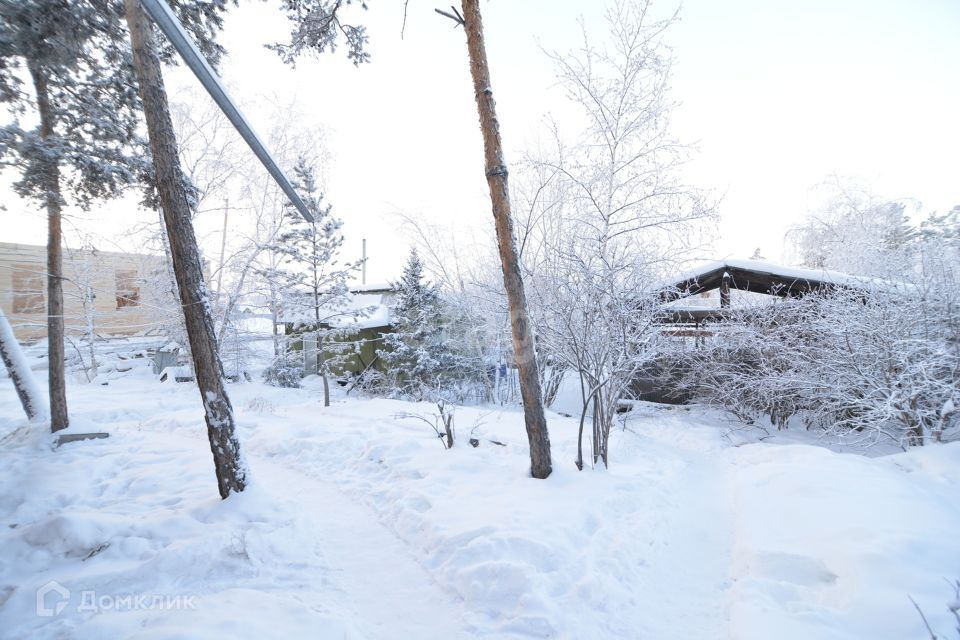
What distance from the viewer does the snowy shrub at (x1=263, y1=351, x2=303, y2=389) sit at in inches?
627

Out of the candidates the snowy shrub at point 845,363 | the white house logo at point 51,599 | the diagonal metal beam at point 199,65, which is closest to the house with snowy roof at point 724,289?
the snowy shrub at point 845,363

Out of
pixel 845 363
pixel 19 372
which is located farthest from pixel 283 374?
pixel 845 363

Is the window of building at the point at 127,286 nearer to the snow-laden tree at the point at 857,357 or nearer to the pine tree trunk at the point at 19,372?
the pine tree trunk at the point at 19,372

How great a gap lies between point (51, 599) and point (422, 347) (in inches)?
449

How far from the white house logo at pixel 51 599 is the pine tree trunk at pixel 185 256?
1417 mm

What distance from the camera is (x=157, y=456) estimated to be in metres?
5.86

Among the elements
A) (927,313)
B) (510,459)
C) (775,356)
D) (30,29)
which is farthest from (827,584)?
(30,29)

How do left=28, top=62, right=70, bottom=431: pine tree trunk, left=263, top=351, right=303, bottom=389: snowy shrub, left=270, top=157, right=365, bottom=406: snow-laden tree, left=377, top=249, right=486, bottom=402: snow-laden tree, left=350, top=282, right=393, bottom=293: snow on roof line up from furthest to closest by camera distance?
1. left=350, top=282, right=393, bottom=293: snow on roof
2. left=263, top=351, right=303, bottom=389: snowy shrub
3. left=377, top=249, right=486, bottom=402: snow-laden tree
4. left=270, top=157, right=365, bottom=406: snow-laden tree
5. left=28, top=62, right=70, bottom=431: pine tree trunk

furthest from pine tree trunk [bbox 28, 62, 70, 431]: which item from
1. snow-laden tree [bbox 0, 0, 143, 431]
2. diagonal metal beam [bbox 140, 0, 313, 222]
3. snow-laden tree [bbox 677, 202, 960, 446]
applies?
snow-laden tree [bbox 677, 202, 960, 446]

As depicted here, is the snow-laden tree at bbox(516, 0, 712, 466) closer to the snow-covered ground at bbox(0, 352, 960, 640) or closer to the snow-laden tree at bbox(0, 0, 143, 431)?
the snow-covered ground at bbox(0, 352, 960, 640)

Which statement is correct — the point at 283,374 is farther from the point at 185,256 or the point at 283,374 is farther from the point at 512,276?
the point at 512,276

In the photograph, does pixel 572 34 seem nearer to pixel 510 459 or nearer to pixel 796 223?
pixel 510 459

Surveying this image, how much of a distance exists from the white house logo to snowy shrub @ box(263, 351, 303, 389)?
529 inches

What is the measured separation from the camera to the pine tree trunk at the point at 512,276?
468 centimetres
